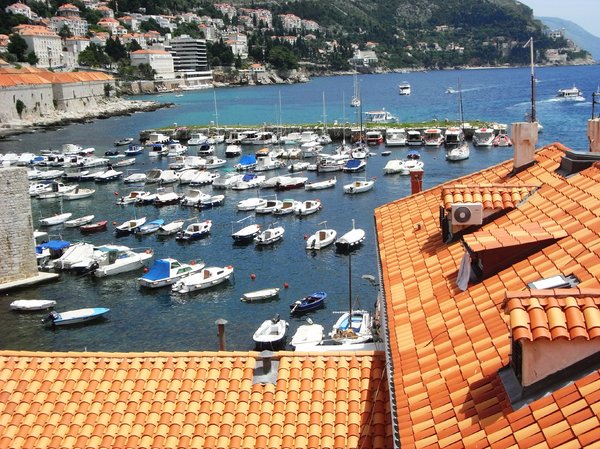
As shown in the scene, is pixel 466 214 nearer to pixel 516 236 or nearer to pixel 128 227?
pixel 516 236

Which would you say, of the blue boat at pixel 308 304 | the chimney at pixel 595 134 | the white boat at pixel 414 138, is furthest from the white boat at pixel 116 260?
the white boat at pixel 414 138

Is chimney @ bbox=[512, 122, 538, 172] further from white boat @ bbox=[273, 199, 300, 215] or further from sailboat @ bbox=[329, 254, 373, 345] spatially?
white boat @ bbox=[273, 199, 300, 215]

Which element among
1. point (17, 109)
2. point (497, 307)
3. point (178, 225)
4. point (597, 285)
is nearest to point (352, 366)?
point (497, 307)

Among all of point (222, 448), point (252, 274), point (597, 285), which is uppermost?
point (597, 285)

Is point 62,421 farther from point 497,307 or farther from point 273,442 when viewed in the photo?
point 497,307

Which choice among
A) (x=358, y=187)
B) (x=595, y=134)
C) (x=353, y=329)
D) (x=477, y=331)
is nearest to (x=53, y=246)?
(x=353, y=329)
